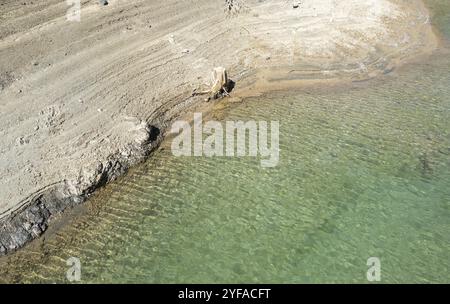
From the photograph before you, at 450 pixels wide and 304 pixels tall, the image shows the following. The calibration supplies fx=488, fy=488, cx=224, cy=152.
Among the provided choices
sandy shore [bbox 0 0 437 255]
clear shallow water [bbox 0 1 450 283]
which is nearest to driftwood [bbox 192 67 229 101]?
sandy shore [bbox 0 0 437 255]

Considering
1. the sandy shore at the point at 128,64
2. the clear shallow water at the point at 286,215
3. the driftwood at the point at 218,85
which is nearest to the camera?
the clear shallow water at the point at 286,215

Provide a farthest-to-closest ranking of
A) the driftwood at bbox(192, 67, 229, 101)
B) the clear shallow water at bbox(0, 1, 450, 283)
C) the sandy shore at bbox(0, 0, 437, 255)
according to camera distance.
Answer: the driftwood at bbox(192, 67, 229, 101), the sandy shore at bbox(0, 0, 437, 255), the clear shallow water at bbox(0, 1, 450, 283)

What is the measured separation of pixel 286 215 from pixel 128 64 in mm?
6767

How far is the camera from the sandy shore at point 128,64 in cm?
1073

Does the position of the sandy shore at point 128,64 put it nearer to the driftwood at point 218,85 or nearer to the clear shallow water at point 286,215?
the driftwood at point 218,85

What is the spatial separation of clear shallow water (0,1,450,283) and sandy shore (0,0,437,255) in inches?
34.0

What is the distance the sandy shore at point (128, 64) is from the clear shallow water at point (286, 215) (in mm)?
863

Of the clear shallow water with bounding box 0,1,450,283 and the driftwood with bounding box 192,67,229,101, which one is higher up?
the driftwood with bounding box 192,67,229,101

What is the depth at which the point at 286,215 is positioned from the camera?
10.2 m

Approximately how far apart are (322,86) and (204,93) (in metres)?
3.70

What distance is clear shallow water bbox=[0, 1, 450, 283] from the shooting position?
9.05m

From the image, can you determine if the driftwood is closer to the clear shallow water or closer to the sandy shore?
the sandy shore

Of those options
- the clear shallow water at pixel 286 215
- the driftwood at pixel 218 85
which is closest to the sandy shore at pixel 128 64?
the driftwood at pixel 218 85
